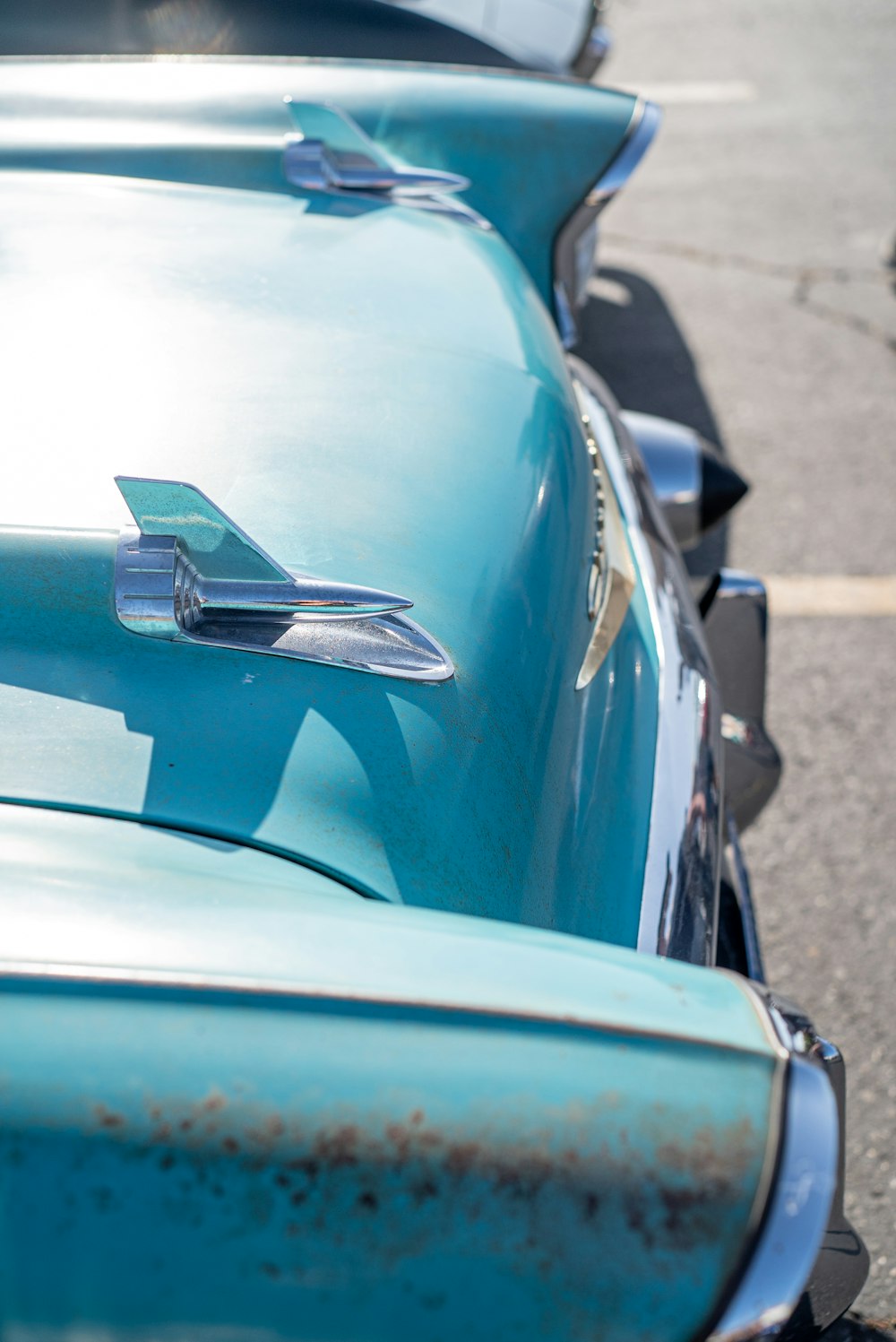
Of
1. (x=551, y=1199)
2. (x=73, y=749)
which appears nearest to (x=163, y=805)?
(x=73, y=749)

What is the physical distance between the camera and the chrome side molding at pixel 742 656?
201 centimetres

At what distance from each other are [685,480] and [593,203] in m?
0.58

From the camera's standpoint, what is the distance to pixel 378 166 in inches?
76.8

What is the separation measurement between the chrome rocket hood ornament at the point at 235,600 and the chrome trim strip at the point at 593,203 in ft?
3.58

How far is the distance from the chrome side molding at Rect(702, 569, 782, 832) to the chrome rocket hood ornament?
0.97 m

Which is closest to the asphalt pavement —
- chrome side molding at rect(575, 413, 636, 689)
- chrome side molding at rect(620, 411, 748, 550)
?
chrome side molding at rect(620, 411, 748, 550)

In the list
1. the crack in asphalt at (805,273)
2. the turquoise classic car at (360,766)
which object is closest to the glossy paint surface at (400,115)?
the turquoise classic car at (360,766)

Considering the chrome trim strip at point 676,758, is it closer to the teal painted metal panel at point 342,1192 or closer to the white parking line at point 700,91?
the teal painted metal panel at point 342,1192

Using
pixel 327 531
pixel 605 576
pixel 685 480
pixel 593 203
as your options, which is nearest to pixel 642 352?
pixel 685 480

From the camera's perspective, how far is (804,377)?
4.29 metres

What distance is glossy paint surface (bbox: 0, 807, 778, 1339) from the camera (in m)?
0.75

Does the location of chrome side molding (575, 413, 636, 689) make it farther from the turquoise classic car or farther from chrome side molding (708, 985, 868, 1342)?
chrome side molding (708, 985, 868, 1342)

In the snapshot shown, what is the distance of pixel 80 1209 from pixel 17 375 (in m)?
1.00

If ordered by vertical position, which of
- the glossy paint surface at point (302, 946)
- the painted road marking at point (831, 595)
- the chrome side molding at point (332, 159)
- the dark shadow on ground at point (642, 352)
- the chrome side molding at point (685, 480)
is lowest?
the painted road marking at point (831, 595)
